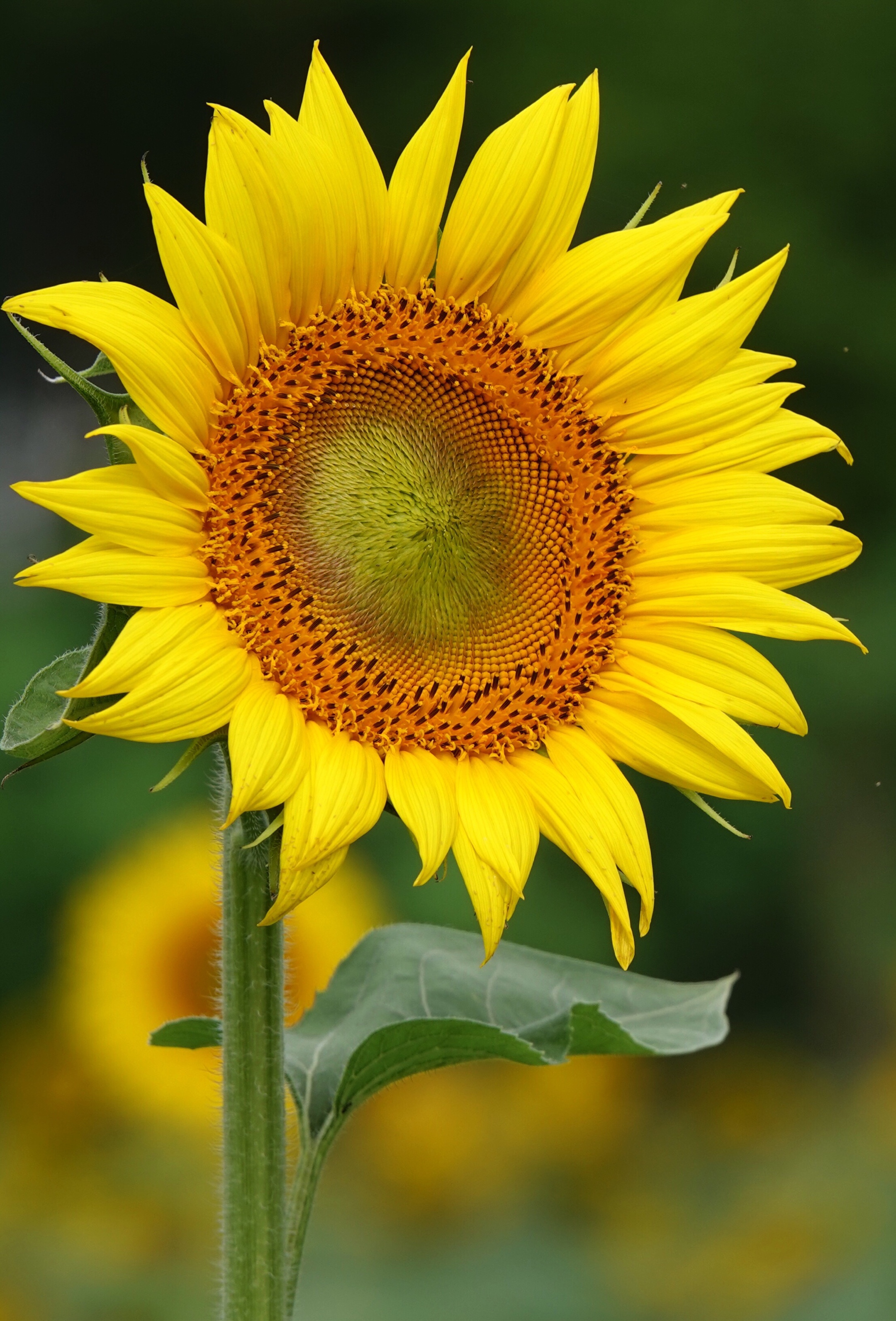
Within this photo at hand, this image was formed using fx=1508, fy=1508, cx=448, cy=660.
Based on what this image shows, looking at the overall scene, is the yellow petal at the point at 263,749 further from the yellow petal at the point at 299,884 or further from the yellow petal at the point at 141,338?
the yellow petal at the point at 141,338

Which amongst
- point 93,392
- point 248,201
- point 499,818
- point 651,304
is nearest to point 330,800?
point 499,818

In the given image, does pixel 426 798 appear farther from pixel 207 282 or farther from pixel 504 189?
pixel 504 189

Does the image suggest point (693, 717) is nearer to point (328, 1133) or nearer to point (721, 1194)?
point (328, 1133)

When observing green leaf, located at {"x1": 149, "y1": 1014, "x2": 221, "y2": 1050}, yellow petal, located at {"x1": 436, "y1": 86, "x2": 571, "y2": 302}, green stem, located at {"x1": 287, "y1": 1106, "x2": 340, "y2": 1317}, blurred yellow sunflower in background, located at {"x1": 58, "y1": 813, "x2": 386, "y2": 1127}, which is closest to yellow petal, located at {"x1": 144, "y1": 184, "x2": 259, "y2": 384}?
yellow petal, located at {"x1": 436, "y1": 86, "x2": 571, "y2": 302}

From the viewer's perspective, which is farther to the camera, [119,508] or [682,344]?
[682,344]

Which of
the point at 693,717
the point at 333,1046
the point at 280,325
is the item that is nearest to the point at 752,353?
the point at 693,717

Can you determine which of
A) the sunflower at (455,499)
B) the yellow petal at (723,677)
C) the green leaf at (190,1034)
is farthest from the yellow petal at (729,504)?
the green leaf at (190,1034)
